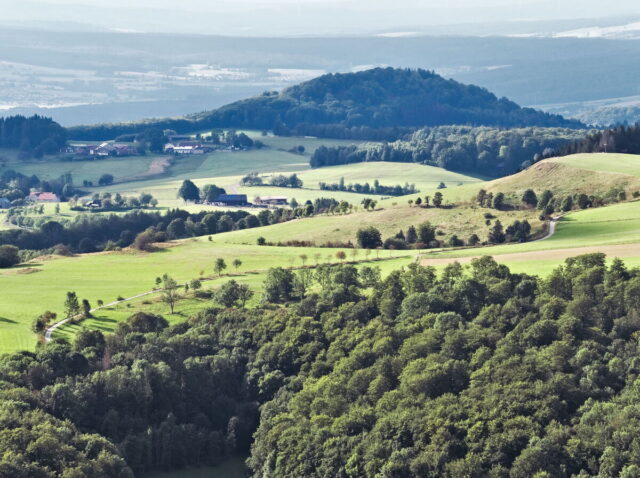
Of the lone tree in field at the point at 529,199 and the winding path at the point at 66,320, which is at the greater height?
the lone tree in field at the point at 529,199

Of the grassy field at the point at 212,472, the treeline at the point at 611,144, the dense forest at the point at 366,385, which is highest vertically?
the treeline at the point at 611,144

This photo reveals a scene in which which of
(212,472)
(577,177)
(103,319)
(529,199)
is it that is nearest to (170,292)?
(103,319)

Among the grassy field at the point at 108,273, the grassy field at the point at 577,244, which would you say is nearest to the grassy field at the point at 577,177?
the grassy field at the point at 577,244

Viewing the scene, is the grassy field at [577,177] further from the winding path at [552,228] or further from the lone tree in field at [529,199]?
the winding path at [552,228]

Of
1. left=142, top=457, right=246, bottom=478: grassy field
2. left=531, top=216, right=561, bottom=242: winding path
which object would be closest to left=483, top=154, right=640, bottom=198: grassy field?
left=531, top=216, right=561, bottom=242: winding path

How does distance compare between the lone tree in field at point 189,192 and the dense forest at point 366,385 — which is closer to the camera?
the dense forest at point 366,385

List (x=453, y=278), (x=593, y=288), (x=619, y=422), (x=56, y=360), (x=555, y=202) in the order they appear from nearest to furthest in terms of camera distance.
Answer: (x=619, y=422)
(x=56, y=360)
(x=593, y=288)
(x=453, y=278)
(x=555, y=202)

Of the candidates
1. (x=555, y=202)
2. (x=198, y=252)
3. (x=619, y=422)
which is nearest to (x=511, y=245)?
(x=555, y=202)

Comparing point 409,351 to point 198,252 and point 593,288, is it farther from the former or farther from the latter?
point 198,252
